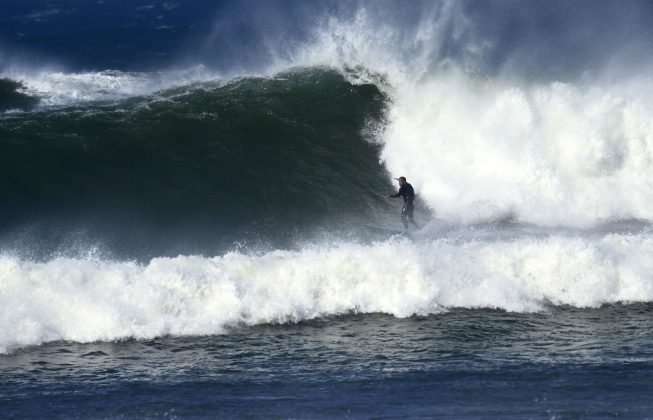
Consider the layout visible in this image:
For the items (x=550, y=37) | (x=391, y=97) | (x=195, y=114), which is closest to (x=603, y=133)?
(x=391, y=97)

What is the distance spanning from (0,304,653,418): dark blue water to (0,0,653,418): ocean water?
5 cm

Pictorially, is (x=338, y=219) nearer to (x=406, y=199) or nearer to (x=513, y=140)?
(x=406, y=199)

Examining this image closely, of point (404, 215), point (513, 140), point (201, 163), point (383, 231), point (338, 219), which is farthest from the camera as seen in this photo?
point (513, 140)

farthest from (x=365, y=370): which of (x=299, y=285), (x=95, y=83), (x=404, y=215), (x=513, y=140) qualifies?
(x=95, y=83)

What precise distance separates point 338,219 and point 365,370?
Result: 24.9 ft

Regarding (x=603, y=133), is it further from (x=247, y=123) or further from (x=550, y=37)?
(x=247, y=123)

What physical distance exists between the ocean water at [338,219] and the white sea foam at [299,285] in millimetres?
48

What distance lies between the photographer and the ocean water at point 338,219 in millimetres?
13469

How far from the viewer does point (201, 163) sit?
22.6 m

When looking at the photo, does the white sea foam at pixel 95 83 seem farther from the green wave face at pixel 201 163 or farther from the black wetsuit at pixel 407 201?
the black wetsuit at pixel 407 201

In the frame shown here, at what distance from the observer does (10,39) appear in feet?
117

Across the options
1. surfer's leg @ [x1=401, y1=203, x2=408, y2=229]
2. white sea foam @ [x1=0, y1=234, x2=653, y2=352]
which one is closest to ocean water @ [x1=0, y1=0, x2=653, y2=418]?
white sea foam @ [x1=0, y1=234, x2=653, y2=352]

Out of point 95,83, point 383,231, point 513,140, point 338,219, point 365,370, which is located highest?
point 95,83

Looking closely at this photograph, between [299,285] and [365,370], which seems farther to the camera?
[299,285]
